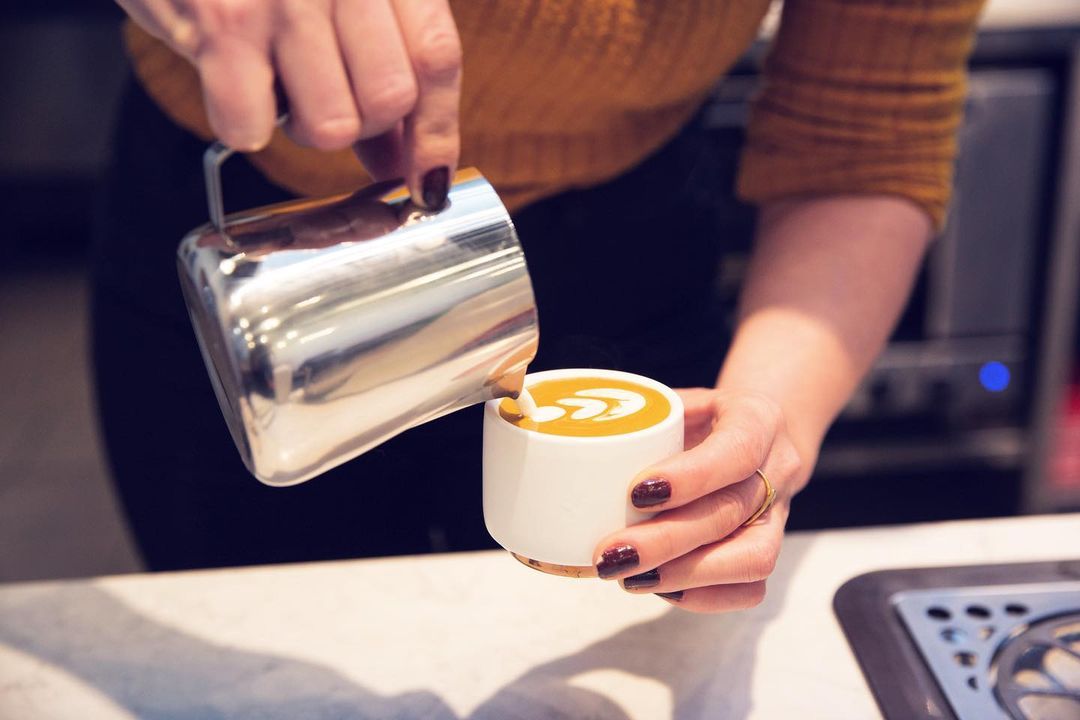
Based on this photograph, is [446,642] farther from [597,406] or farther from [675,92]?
[675,92]

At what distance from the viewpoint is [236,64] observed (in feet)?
1.39

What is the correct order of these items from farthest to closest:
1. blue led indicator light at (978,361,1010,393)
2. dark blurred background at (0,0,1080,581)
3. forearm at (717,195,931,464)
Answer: blue led indicator light at (978,361,1010,393), dark blurred background at (0,0,1080,581), forearm at (717,195,931,464)

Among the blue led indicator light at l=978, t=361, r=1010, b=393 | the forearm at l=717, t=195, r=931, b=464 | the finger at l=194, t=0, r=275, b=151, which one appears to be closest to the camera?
the finger at l=194, t=0, r=275, b=151

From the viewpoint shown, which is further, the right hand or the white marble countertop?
the white marble countertop

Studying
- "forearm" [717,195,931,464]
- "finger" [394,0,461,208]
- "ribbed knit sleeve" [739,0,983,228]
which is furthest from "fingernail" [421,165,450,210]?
"ribbed knit sleeve" [739,0,983,228]

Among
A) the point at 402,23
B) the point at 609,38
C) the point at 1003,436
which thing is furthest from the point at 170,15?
the point at 1003,436

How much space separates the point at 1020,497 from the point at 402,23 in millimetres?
1729

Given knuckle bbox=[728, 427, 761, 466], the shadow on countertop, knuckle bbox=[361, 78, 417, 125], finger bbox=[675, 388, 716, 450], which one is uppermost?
knuckle bbox=[361, 78, 417, 125]

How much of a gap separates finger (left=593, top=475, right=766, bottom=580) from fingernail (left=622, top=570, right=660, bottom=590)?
0.04ft

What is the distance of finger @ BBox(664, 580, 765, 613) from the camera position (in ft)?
1.95

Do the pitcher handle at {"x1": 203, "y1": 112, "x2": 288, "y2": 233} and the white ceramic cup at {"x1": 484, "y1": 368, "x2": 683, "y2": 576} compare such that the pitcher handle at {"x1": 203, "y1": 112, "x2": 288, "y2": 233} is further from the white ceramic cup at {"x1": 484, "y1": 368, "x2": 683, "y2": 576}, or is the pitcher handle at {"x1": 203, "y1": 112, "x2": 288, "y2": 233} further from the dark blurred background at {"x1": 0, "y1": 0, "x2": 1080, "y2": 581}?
the dark blurred background at {"x1": 0, "y1": 0, "x2": 1080, "y2": 581}

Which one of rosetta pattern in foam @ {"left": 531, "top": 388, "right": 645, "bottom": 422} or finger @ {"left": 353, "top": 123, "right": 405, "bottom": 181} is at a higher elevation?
finger @ {"left": 353, "top": 123, "right": 405, "bottom": 181}

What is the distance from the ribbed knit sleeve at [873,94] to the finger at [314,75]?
1.76ft

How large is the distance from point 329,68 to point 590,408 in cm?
24
